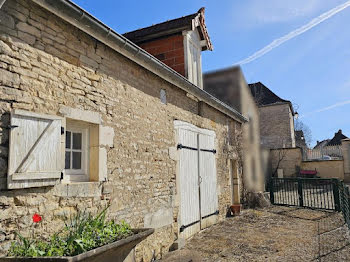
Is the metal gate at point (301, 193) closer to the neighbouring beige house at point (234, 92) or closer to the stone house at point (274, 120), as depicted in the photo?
the neighbouring beige house at point (234, 92)

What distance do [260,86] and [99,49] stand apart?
2080cm

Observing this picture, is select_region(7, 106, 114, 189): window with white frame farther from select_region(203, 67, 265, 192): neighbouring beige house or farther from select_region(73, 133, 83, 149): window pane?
select_region(203, 67, 265, 192): neighbouring beige house

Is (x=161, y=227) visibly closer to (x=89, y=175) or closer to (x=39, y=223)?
(x=89, y=175)

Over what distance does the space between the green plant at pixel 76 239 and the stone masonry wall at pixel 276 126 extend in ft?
65.7

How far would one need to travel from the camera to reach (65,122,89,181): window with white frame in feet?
11.9

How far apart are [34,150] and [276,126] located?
21.6 m

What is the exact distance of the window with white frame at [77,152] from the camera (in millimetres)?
3631

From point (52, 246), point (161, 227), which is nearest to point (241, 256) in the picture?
point (161, 227)

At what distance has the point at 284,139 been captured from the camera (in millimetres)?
22188

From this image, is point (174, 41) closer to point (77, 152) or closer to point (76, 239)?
point (77, 152)

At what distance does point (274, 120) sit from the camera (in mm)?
22469

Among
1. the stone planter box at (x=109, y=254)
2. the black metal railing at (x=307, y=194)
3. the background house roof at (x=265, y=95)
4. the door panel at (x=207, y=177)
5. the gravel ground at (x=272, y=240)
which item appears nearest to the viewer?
the stone planter box at (x=109, y=254)

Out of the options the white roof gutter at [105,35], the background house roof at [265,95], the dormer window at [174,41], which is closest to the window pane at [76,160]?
the white roof gutter at [105,35]

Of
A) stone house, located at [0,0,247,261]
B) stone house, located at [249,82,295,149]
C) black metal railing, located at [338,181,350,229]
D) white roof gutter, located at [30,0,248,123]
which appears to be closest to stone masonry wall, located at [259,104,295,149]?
stone house, located at [249,82,295,149]
